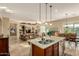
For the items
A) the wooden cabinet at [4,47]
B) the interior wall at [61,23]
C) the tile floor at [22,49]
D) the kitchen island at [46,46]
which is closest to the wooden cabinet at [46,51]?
the kitchen island at [46,46]

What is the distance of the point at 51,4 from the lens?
2.98 m

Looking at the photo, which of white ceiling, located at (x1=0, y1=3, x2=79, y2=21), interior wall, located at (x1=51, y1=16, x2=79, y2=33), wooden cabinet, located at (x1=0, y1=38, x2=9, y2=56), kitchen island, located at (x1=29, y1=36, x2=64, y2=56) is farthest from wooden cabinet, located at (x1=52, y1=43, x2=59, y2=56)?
wooden cabinet, located at (x1=0, y1=38, x2=9, y2=56)

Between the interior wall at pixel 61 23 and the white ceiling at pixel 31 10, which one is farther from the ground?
the white ceiling at pixel 31 10

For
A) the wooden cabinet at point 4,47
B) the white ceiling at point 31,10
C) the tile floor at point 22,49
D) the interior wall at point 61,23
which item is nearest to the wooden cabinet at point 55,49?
the tile floor at point 22,49

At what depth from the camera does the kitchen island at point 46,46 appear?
3.01 m

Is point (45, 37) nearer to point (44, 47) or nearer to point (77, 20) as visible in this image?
point (44, 47)

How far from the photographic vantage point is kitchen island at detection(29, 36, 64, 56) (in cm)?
301

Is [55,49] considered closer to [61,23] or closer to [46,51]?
[46,51]

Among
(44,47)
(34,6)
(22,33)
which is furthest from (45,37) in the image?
(34,6)

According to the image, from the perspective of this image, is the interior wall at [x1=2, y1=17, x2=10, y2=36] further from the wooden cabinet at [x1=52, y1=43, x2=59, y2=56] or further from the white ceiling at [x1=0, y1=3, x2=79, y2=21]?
the wooden cabinet at [x1=52, y1=43, x2=59, y2=56]

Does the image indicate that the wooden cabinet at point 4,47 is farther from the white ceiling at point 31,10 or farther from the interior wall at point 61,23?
the interior wall at point 61,23

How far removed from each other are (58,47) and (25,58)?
0.79 meters

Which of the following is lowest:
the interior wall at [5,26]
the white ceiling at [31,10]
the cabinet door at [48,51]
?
the cabinet door at [48,51]

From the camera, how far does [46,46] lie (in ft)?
9.85
